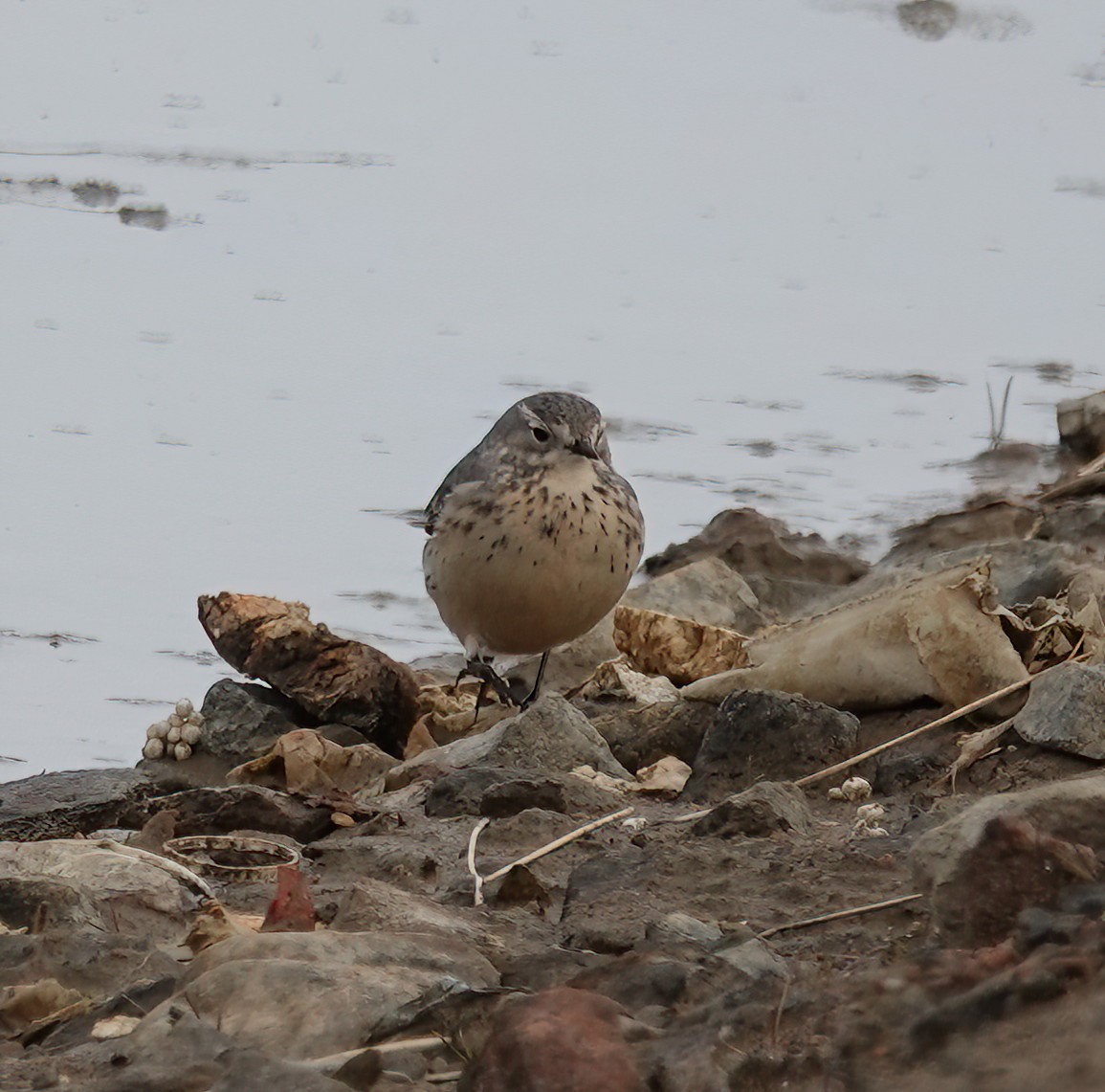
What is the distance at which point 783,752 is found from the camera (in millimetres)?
3951

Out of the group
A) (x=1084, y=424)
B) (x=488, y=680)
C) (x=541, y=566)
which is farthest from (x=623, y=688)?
(x=1084, y=424)

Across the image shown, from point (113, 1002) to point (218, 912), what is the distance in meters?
0.39

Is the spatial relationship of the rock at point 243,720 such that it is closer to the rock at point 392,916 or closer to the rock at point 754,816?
the rock at point 754,816

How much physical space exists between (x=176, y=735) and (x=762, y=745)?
2169mm

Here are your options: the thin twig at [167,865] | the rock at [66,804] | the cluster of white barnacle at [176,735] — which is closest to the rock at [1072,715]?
the thin twig at [167,865]

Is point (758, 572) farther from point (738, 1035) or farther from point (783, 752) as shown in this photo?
point (738, 1035)

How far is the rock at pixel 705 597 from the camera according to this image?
6355mm

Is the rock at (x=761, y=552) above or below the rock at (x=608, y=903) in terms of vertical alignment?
below

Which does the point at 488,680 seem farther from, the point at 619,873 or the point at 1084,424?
the point at 1084,424

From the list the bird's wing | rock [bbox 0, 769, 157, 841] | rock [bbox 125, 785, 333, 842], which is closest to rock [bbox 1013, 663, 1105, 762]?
rock [bbox 125, 785, 333, 842]

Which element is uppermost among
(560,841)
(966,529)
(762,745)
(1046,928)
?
(1046,928)

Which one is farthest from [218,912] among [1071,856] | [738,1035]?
[1071,856]

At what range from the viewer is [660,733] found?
4.49 meters

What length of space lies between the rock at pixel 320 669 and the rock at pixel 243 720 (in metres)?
0.07
